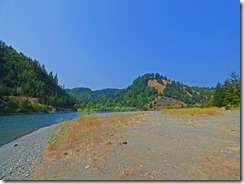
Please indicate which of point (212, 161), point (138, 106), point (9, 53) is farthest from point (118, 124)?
point (9, 53)

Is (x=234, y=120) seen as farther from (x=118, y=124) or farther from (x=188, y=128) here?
(x=118, y=124)

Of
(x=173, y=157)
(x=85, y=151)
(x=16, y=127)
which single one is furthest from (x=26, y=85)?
(x=173, y=157)

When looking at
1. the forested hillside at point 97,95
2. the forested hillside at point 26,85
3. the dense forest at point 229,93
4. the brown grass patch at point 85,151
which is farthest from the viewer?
the forested hillside at point 26,85

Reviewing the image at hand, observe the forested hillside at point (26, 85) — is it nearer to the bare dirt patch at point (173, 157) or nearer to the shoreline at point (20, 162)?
the shoreline at point (20, 162)

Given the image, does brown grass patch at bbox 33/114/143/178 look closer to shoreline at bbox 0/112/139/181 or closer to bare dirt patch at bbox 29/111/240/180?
bare dirt patch at bbox 29/111/240/180

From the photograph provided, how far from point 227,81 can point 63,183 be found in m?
2.23

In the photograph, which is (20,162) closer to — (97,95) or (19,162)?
(19,162)

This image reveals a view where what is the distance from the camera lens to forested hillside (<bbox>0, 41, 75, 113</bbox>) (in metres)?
55.0

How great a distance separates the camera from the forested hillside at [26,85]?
54956 mm

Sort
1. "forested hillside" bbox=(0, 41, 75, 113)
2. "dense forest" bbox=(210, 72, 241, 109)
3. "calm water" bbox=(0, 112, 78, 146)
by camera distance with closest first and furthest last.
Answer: "dense forest" bbox=(210, 72, 241, 109)
"calm water" bbox=(0, 112, 78, 146)
"forested hillside" bbox=(0, 41, 75, 113)

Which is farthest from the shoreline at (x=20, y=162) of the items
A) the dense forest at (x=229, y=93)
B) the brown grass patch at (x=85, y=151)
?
the dense forest at (x=229, y=93)

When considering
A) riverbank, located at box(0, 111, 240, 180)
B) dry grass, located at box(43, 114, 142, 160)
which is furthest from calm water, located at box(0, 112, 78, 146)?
riverbank, located at box(0, 111, 240, 180)

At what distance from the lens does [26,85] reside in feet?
205

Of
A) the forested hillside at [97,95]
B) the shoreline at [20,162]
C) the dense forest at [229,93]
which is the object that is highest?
the forested hillside at [97,95]
